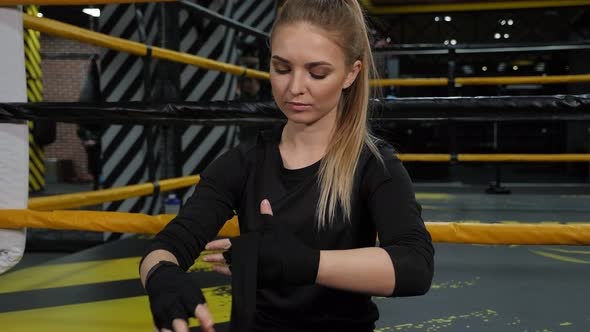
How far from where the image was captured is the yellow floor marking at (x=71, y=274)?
1807 millimetres

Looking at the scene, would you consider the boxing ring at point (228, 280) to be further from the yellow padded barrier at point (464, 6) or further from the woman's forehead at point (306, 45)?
the yellow padded barrier at point (464, 6)

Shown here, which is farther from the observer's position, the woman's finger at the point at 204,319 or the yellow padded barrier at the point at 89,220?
the yellow padded barrier at the point at 89,220

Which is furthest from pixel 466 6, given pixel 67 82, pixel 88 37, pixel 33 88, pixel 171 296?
pixel 171 296

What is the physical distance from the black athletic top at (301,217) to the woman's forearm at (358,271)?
8cm

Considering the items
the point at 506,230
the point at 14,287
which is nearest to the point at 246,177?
the point at 506,230

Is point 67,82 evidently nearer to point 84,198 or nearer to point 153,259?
point 84,198

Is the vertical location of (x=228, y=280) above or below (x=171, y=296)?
below

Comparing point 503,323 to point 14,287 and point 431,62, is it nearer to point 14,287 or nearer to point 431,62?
point 14,287

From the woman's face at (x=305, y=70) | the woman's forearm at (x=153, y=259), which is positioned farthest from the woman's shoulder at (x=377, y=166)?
the woman's forearm at (x=153, y=259)

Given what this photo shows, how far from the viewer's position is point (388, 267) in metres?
0.75

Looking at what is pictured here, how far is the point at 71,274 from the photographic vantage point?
194 centimetres

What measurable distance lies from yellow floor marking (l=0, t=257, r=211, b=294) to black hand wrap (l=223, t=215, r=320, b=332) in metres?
1.30

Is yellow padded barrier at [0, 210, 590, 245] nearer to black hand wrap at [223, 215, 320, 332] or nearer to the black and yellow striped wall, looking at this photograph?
black hand wrap at [223, 215, 320, 332]

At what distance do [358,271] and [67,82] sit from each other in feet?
32.9
